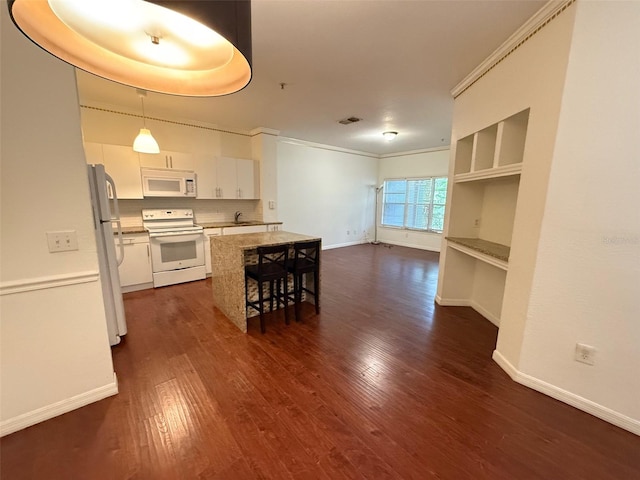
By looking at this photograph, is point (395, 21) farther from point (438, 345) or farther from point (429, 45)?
point (438, 345)

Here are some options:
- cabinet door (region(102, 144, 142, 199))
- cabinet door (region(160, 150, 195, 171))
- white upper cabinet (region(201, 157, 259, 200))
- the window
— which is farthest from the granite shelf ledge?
Result: cabinet door (region(102, 144, 142, 199))

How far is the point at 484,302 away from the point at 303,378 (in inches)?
98.0

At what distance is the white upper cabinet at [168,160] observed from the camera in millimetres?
4052

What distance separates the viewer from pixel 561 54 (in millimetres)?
1763

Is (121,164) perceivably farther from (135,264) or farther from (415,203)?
(415,203)

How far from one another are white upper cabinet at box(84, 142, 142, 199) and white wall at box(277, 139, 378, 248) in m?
2.84

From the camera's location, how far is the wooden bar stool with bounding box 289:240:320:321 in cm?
304

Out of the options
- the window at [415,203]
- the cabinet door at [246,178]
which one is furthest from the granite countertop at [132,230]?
the window at [415,203]

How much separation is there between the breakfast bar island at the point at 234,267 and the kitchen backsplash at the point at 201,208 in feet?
6.48

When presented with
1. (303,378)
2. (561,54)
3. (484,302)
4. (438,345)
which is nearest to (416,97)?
(561,54)

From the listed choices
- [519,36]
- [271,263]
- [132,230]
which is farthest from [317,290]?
[519,36]

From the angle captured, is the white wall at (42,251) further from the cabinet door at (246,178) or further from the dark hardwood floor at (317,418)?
the cabinet door at (246,178)

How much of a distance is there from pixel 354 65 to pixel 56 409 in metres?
3.65

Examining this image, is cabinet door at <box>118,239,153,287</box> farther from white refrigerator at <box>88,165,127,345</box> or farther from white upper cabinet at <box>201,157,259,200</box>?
white refrigerator at <box>88,165,127,345</box>
